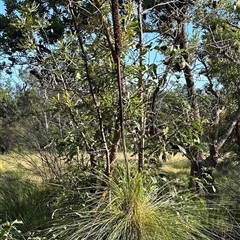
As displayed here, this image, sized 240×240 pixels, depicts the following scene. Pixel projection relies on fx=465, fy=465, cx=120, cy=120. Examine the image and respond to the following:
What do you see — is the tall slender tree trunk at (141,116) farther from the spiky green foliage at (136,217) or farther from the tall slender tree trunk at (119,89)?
the spiky green foliage at (136,217)

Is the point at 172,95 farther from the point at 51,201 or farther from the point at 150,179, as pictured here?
the point at 51,201

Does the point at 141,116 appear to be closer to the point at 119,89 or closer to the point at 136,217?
the point at 119,89

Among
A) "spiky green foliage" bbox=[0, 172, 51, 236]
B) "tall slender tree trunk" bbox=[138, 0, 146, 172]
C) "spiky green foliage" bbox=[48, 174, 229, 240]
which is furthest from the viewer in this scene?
"spiky green foliage" bbox=[0, 172, 51, 236]

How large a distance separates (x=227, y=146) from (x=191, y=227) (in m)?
5.09

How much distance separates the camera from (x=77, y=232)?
276 centimetres

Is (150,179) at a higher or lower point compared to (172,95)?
lower

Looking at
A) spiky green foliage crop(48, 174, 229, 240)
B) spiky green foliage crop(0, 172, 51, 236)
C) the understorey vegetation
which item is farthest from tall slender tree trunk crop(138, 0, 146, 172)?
spiky green foliage crop(0, 172, 51, 236)

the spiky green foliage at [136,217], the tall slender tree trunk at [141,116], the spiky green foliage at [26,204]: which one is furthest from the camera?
the spiky green foliage at [26,204]

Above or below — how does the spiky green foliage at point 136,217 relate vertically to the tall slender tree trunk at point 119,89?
below

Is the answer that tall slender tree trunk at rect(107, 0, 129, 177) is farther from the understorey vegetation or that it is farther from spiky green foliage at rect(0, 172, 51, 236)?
spiky green foliage at rect(0, 172, 51, 236)

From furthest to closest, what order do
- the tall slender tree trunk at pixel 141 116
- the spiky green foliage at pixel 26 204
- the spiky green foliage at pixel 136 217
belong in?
the spiky green foliage at pixel 26 204 → the tall slender tree trunk at pixel 141 116 → the spiky green foliage at pixel 136 217

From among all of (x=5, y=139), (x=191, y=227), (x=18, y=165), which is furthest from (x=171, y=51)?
(x=5, y=139)

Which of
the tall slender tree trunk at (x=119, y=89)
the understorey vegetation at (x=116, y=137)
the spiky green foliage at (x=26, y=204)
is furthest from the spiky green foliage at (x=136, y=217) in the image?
the spiky green foliage at (x=26, y=204)

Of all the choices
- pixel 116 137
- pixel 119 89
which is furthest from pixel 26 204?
pixel 119 89
